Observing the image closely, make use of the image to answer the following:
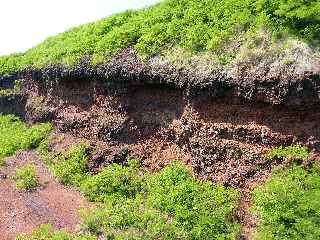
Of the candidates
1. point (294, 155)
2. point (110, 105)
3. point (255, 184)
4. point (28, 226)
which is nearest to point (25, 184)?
point (28, 226)

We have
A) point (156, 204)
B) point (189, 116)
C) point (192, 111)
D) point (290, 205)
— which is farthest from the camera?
point (189, 116)

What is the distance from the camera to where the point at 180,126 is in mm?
23578

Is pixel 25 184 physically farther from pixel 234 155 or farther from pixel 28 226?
pixel 234 155

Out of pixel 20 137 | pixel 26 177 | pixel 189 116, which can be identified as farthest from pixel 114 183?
pixel 20 137

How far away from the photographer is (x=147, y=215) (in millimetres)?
20453

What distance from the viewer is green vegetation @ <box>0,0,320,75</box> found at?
2125 cm

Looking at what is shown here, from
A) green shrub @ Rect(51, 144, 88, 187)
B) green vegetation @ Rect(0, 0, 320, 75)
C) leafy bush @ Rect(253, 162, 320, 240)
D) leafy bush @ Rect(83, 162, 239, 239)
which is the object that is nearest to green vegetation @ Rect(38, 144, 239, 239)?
leafy bush @ Rect(83, 162, 239, 239)

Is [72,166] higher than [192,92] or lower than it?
lower

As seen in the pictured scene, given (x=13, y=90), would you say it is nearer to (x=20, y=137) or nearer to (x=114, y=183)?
(x=20, y=137)

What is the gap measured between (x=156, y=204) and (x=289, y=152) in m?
5.57

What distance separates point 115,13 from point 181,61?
388 inches

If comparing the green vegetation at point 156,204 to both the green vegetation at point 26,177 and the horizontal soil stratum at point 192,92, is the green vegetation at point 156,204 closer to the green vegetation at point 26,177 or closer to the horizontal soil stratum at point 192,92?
the horizontal soil stratum at point 192,92

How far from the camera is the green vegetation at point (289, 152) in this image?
19.3 meters

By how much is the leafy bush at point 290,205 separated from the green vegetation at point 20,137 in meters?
14.9
